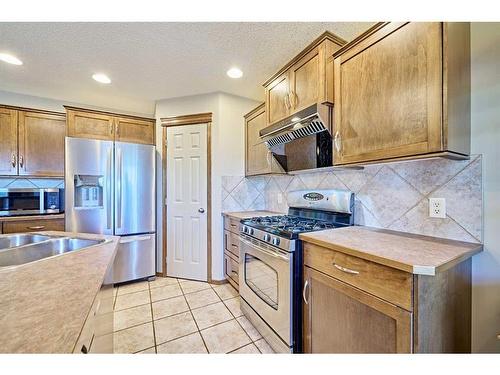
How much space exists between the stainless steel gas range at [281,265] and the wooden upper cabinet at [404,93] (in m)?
0.60

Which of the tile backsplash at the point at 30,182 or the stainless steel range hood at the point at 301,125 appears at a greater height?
the stainless steel range hood at the point at 301,125

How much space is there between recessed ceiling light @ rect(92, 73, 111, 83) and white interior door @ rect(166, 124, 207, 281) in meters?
0.83

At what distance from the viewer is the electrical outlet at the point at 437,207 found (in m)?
1.25

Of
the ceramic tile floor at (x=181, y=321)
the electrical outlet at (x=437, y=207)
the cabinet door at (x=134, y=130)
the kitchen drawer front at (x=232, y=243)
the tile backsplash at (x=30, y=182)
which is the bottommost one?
the ceramic tile floor at (x=181, y=321)

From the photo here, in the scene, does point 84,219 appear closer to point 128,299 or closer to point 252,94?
point 128,299

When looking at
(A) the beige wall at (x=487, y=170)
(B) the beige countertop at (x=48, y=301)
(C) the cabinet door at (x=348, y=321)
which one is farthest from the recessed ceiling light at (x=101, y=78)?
(A) the beige wall at (x=487, y=170)

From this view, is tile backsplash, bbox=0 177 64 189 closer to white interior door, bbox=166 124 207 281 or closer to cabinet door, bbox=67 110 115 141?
cabinet door, bbox=67 110 115 141

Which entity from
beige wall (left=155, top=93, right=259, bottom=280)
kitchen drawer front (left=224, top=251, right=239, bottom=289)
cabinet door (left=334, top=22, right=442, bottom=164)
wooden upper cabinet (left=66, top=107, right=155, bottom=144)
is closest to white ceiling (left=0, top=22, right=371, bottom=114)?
beige wall (left=155, top=93, right=259, bottom=280)

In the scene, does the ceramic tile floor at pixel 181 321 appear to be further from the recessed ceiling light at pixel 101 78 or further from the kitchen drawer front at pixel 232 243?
the recessed ceiling light at pixel 101 78

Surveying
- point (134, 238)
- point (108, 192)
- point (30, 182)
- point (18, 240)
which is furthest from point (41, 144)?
point (18, 240)

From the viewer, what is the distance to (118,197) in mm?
2631

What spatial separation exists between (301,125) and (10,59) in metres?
2.77

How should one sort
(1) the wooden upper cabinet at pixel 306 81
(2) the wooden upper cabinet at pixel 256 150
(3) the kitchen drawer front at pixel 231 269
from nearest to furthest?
(1) the wooden upper cabinet at pixel 306 81, (2) the wooden upper cabinet at pixel 256 150, (3) the kitchen drawer front at pixel 231 269

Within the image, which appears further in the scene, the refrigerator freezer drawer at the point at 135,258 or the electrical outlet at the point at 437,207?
the refrigerator freezer drawer at the point at 135,258
